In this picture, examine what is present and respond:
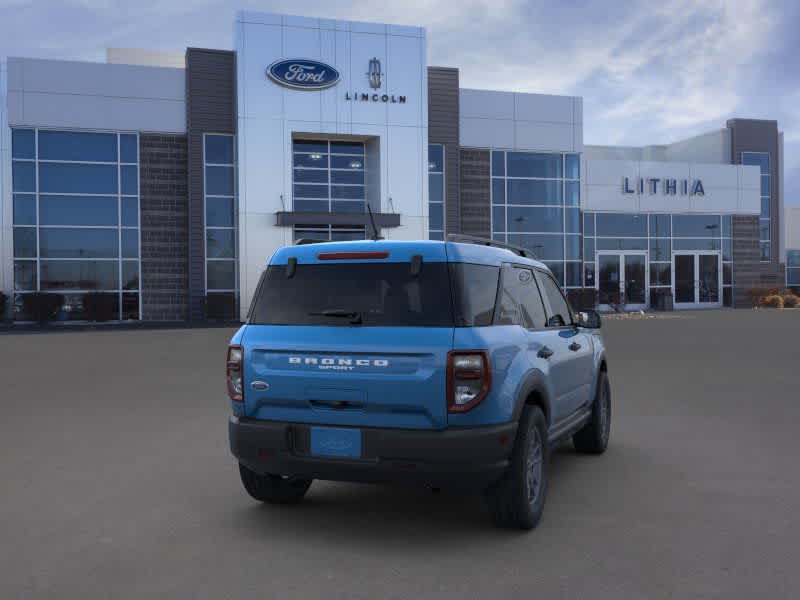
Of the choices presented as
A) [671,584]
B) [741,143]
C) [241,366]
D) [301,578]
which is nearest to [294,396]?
[241,366]

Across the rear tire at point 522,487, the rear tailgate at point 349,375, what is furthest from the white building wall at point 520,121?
the rear tailgate at point 349,375

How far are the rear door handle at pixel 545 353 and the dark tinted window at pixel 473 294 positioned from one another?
1.87 ft

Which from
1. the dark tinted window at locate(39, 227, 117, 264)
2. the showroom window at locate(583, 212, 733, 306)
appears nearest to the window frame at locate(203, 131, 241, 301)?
the dark tinted window at locate(39, 227, 117, 264)

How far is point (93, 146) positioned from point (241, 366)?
27322 mm

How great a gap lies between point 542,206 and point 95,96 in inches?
741

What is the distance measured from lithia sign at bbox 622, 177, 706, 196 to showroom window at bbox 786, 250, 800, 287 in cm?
1768

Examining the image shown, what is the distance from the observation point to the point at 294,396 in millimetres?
4812

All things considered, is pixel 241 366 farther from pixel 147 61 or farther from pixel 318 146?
pixel 147 61

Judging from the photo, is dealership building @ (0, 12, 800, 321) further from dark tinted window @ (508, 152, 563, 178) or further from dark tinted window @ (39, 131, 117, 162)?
dark tinted window @ (508, 152, 563, 178)

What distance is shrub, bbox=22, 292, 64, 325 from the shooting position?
28.2 metres

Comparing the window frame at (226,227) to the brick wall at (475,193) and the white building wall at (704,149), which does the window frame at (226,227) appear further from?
the white building wall at (704,149)

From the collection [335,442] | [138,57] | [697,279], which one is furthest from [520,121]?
[335,442]

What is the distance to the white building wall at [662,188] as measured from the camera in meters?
38.1

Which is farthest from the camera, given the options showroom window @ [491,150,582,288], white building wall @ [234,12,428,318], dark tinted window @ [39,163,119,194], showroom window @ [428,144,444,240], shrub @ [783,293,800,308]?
shrub @ [783,293,800,308]
